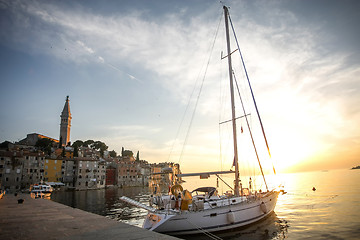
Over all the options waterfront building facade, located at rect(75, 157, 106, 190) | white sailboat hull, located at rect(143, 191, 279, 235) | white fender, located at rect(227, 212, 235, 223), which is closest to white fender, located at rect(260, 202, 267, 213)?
white sailboat hull, located at rect(143, 191, 279, 235)

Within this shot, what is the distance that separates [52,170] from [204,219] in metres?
Result: 78.0

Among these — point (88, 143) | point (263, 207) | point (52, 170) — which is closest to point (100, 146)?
point (88, 143)

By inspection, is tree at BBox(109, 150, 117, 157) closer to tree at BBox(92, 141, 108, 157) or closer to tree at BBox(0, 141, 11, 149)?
tree at BBox(92, 141, 108, 157)

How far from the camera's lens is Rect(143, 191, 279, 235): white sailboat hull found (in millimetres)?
14552

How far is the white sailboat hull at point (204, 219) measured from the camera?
14552mm

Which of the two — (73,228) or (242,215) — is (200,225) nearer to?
(242,215)

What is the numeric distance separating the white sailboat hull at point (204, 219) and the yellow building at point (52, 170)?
7481 centimetres

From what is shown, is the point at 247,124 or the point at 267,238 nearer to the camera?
the point at 267,238

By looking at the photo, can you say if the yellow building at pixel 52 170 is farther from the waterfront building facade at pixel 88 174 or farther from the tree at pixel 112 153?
the tree at pixel 112 153

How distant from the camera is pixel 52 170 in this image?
77000 millimetres

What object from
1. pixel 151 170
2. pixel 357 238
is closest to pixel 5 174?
pixel 151 170

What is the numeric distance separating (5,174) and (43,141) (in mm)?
43924

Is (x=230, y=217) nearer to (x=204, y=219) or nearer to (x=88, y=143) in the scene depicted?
(x=204, y=219)

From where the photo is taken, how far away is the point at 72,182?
266 feet
